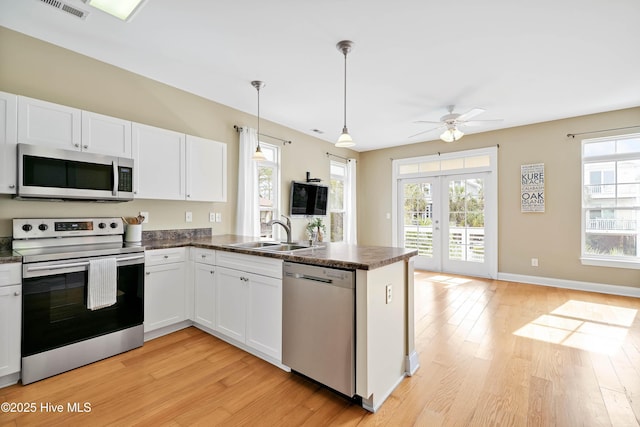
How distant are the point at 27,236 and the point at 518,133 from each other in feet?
21.6

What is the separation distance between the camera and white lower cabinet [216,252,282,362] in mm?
2240

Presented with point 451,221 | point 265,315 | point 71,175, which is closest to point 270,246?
point 265,315

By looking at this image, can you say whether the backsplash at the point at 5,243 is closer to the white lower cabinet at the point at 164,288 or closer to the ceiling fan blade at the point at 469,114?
the white lower cabinet at the point at 164,288

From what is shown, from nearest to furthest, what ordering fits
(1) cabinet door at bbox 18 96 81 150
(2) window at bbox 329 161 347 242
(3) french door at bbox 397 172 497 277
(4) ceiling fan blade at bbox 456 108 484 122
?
(1) cabinet door at bbox 18 96 81 150
(4) ceiling fan blade at bbox 456 108 484 122
(3) french door at bbox 397 172 497 277
(2) window at bbox 329 161 347 242

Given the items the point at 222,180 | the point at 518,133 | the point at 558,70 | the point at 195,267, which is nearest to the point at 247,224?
the point at 222,180

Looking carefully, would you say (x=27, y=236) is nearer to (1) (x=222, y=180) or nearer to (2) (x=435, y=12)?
(1) (x=222, y=180)

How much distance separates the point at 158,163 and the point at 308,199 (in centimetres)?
279

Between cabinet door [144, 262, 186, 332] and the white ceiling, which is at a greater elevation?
the white ceiling

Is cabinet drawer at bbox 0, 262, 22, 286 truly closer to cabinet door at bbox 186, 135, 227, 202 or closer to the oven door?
the oven door

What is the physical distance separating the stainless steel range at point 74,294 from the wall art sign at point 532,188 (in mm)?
5627

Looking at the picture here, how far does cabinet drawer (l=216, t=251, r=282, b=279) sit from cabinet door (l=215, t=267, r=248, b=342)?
0.06m

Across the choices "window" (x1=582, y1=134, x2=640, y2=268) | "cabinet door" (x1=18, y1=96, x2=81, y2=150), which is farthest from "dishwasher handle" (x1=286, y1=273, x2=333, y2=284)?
"window" (x1=582, y1=134, x2=640, y2=268)

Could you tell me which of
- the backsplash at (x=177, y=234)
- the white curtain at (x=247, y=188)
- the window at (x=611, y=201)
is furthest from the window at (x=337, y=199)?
the window at (x=611, y=201)

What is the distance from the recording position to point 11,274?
2.00m
